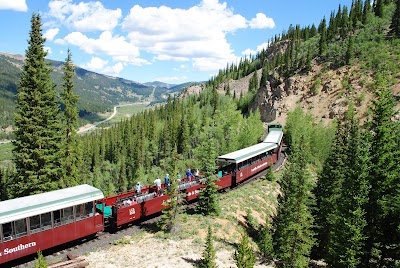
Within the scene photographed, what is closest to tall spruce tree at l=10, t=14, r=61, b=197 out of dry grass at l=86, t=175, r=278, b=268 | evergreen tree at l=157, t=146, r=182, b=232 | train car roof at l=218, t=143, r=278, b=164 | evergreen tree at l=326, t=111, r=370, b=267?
dry grass at l=86, t=175, r=278, b=268

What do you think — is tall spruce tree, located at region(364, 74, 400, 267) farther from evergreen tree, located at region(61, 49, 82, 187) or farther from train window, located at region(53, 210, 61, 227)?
evergreen tree, located at region(61, 49, 82, 187)

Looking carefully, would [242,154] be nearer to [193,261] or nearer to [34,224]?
[193,261]

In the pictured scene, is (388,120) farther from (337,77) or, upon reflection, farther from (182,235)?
(337,77)

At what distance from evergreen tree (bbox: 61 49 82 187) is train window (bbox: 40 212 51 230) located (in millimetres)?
10137

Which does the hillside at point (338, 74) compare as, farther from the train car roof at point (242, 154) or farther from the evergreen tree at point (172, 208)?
the evergreen tree at point (172, 208)

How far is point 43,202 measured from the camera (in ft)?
57.6

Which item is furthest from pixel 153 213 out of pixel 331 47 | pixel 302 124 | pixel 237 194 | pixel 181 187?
pixel 331 47

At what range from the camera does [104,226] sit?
21656mm

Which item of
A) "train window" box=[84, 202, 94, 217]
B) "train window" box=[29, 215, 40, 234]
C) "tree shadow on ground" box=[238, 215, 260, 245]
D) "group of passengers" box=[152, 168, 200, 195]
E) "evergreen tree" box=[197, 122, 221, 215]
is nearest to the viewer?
"train window" box=[29, 215, 40, 234]

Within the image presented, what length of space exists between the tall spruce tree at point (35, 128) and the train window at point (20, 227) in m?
8.46

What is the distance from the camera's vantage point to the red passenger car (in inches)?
644

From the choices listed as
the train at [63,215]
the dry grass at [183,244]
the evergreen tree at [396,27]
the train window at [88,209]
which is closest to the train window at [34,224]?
the train at [63,215]

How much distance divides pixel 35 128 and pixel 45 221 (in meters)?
10.1

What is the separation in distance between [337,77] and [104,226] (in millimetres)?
78121
